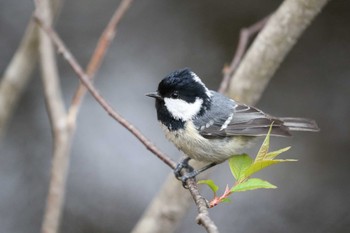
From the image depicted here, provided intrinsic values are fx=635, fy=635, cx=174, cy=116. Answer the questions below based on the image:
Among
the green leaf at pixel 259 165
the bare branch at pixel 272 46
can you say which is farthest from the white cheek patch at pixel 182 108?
the green leaf at pixel 259 165

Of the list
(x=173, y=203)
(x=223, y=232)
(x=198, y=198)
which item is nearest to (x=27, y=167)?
(x=223, y=232)

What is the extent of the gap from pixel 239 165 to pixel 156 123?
8.98ft

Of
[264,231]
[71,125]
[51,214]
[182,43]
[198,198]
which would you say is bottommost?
[198,198]

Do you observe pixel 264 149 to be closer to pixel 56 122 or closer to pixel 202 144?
pixel 202 144

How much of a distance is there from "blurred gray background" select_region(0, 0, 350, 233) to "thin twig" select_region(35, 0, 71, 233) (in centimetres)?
180

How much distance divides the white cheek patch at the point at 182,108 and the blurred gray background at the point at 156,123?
178 cm

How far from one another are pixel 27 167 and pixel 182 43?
1.41 m

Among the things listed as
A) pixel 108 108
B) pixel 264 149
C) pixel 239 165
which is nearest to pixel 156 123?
pixel 108 108

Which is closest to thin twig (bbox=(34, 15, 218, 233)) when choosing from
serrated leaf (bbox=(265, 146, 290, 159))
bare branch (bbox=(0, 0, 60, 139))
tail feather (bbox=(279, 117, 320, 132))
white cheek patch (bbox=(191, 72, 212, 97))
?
serrated leaf (bbox=(265, 146, 290, 159))

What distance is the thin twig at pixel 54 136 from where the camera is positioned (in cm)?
231

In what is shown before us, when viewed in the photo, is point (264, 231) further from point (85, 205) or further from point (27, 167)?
point (27, 167)

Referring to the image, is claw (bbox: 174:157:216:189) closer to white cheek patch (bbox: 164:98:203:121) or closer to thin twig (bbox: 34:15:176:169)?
thin twig (bbox: 34:15:176:169)

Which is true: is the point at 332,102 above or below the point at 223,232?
above

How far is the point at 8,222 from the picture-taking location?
4.12m
